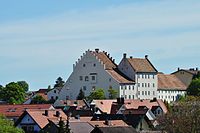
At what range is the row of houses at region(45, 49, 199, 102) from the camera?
140375 millimetres

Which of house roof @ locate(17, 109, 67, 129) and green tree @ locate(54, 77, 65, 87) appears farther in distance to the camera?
green tree @ locate(54, 77, 65, 87)

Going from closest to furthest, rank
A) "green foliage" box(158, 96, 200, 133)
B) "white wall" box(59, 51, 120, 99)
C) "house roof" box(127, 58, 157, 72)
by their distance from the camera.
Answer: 1. "green foliage" box(158, 96, 200, 133)
2. "white wall" box(59, 51, 120, 99)
3. "house roof" box(127, 58, 157, 72)

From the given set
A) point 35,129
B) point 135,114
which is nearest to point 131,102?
point 135,114

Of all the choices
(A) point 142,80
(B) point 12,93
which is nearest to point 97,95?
(B) point 12,93

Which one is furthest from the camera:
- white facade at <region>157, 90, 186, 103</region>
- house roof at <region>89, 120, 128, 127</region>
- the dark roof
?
white facade at <region>157, 90, 186, 103</region>

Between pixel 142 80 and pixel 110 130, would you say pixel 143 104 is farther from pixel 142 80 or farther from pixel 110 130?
pixel 110 130

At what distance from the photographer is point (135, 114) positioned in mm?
86625

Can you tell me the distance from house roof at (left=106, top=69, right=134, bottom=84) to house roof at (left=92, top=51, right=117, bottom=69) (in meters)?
1.39

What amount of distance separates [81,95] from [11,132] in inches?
2605

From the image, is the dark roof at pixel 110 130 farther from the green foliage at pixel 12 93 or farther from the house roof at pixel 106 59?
the house roof at pixel 106 59

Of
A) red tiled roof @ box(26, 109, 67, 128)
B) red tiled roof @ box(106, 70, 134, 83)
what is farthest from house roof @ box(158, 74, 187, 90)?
red tiled roof @ box(26, 109, 67, 128)

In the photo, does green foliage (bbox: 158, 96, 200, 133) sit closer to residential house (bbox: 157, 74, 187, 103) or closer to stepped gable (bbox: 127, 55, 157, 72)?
stepped gable (bbox: 127, 55, 157, 72)

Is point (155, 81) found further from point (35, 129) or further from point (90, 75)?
point (35, 129)

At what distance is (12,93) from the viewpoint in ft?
426
